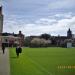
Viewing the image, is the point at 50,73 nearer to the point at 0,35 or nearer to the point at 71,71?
the point at 71,71

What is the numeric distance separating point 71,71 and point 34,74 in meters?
0.79

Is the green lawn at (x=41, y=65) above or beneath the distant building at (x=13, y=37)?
beneath

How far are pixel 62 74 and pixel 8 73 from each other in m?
1.23

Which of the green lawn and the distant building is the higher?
the distant building

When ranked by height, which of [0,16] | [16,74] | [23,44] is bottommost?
[16,74]

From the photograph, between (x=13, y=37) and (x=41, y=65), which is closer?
(x=13, y=37)

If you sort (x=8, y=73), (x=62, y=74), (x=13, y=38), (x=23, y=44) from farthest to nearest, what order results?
(x=23, y=44)
(x=13, y=38)
(x=8, y=73)
(x=62, y=74)

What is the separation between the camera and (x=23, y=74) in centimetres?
762

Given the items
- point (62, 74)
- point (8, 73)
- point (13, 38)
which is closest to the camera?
point (62, 74)

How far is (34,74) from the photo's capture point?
25.1ft

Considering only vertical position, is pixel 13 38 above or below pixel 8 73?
above

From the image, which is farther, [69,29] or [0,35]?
[0,35]

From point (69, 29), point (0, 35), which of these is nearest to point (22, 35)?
point (0, 35)

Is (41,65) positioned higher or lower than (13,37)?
lower
